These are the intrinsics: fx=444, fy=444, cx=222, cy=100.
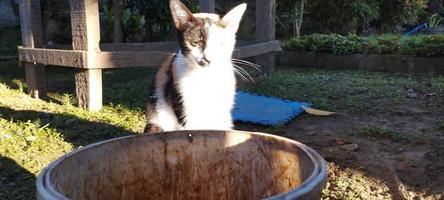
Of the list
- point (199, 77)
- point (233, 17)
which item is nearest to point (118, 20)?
point (233, 17)

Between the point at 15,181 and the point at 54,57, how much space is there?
1955mm

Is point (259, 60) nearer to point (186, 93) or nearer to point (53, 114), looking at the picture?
point (53, 114)

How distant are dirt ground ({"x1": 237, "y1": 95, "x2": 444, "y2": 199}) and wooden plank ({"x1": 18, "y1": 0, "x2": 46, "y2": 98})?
238 cm

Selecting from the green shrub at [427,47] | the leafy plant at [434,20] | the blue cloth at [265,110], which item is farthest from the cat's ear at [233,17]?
the leafy plant at [434,20]

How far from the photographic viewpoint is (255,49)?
5.07 m

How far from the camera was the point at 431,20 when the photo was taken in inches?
392

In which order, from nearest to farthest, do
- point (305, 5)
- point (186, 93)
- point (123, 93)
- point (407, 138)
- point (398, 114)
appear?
point (186, 93), point (407, 138), point (398, 114), point (123, 93), point (305, 5)

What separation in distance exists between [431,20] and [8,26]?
→ 29.5ft

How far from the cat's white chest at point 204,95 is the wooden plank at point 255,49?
6.16 feet

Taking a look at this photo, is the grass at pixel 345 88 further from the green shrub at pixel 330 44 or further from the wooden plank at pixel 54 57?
the wooden plank at pixel 54 57

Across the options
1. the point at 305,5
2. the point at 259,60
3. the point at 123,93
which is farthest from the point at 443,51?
the point at 123,93

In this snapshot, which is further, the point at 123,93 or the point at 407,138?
the point at 123,93

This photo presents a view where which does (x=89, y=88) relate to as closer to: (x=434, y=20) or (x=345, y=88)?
(x=345, y=88)

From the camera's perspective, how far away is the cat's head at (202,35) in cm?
242
